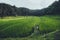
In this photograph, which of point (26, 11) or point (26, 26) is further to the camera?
point (26, 11)

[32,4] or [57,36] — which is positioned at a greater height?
Result: [32,4]

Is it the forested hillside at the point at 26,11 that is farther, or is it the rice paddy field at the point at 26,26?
the forested hillside at the point at 26,11

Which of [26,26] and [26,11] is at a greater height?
[26,11]

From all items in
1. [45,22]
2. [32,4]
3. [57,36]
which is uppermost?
[32,4]

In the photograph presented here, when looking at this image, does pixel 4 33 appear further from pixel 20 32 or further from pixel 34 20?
pixel 34 20

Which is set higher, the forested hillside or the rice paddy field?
the forested hillside

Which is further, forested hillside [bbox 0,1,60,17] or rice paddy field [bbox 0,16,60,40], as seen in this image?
forested hillside [bbox 0,1,60,17]

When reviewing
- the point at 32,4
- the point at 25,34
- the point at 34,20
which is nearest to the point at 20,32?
the point at 25,34

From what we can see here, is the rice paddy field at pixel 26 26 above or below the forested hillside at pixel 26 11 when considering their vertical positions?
below
